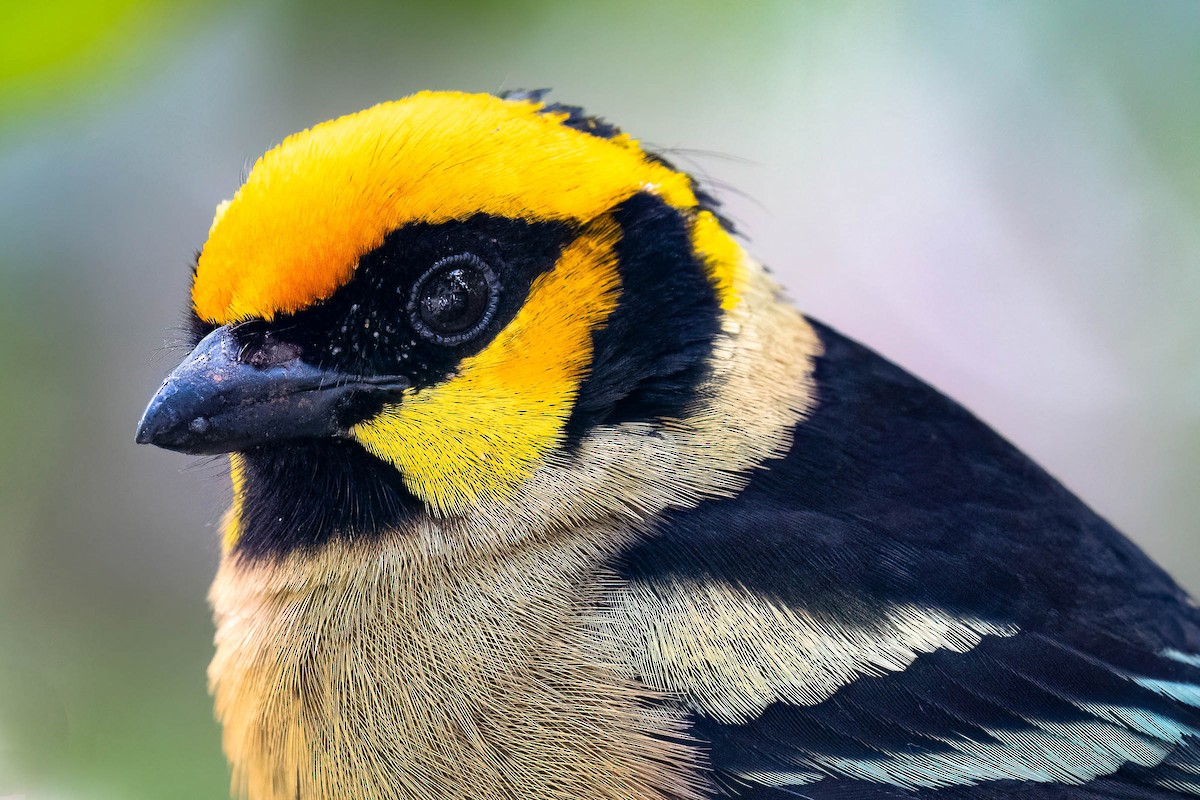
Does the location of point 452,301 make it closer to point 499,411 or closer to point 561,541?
point 499,411

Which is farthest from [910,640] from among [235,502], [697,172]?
[235,502]

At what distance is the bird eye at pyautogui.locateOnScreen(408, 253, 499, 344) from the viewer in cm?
156

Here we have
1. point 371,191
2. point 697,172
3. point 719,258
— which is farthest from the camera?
point 697,172

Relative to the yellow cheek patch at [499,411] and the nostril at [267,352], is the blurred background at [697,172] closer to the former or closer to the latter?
the nostril at [267,352]

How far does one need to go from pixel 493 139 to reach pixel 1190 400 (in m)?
3.49

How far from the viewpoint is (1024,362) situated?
13.1 ft

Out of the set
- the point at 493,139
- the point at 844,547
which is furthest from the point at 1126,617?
the point at 493,139

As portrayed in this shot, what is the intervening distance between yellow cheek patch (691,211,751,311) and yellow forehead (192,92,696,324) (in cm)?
17

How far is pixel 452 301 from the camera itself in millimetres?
1559

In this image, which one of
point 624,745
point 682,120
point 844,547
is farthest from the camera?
point 682,120

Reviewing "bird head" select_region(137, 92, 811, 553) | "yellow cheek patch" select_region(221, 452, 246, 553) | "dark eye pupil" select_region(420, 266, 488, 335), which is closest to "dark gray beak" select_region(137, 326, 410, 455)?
"bird head" select_region(137, 92, 811, 553)

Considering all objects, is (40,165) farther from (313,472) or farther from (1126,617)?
(1126,617)

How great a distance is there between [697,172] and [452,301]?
738 mm

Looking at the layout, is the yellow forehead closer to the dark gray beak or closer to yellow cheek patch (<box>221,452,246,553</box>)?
the dark gray beak
